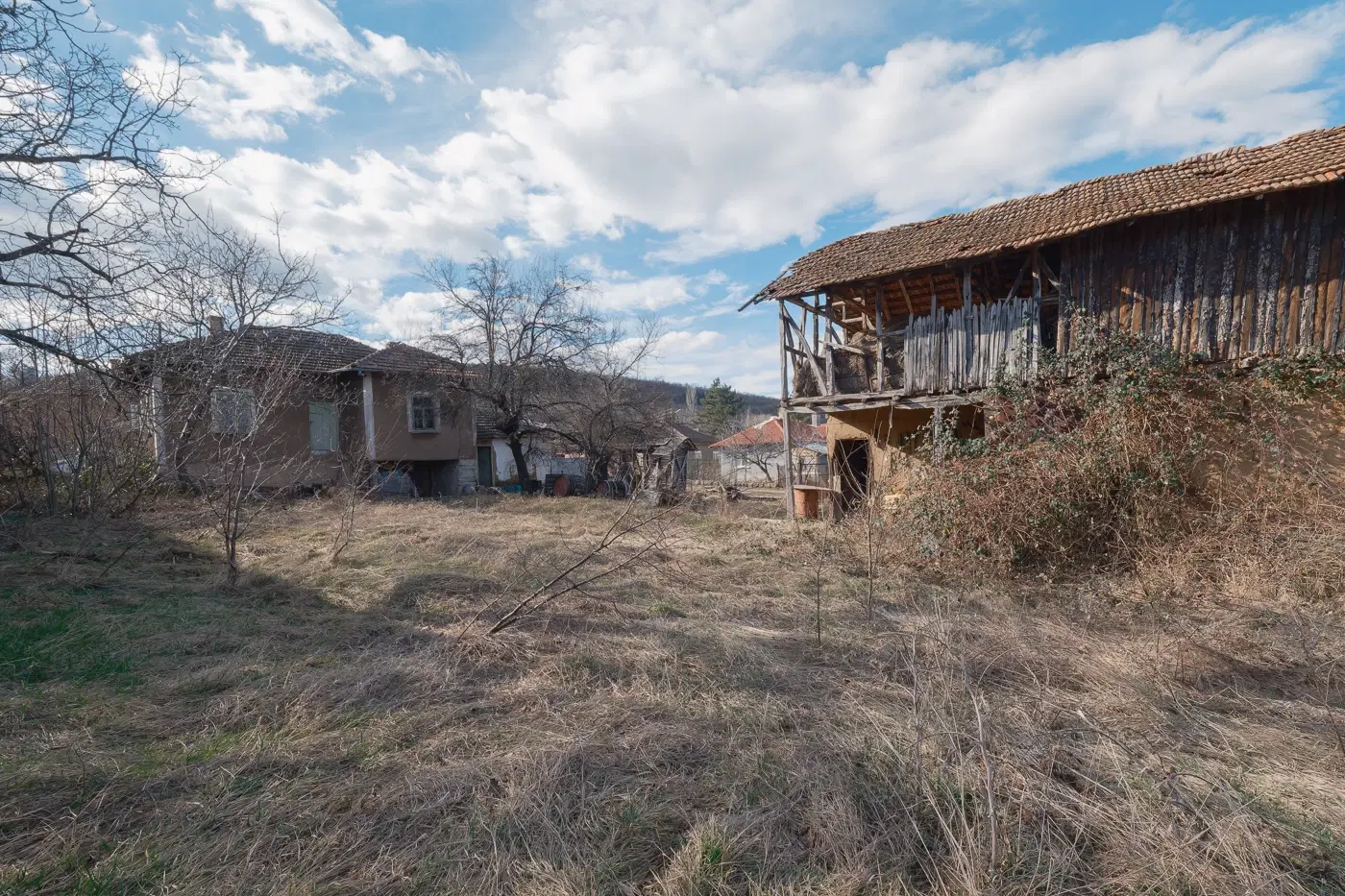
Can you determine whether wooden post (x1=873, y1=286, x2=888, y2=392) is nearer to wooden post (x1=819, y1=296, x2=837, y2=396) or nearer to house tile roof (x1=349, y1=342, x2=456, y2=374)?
wooden post (x1=819, y1=296, x2=837, y2=396)

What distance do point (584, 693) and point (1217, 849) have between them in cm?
307

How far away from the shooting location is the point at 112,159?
6.32m

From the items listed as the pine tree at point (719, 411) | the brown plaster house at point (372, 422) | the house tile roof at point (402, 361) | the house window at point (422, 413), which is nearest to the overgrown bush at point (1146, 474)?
the brown plaster house at point (372, 422)

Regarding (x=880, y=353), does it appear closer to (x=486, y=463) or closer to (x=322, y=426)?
(x=322, y=426)

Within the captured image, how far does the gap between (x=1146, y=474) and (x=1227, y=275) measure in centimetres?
321

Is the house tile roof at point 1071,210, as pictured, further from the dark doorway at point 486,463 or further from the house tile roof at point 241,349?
the dark doorway at point 486,463

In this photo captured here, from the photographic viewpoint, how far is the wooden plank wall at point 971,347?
384 inches

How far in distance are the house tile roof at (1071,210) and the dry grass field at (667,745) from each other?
5.16 metres

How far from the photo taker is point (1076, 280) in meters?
9.57

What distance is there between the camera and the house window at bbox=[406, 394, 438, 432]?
20719 millimetres

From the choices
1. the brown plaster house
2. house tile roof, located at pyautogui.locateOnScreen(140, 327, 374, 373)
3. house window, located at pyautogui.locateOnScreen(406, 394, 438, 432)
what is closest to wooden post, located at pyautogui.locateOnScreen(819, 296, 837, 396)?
house tile roof, located at pyautogui.locateOnScreen(140, 327, 374, 373)

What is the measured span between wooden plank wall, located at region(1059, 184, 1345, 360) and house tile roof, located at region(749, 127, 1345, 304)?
1.29 ft

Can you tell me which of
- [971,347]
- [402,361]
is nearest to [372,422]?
[402,361]

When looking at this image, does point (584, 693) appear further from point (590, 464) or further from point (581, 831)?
point (590, 464)
